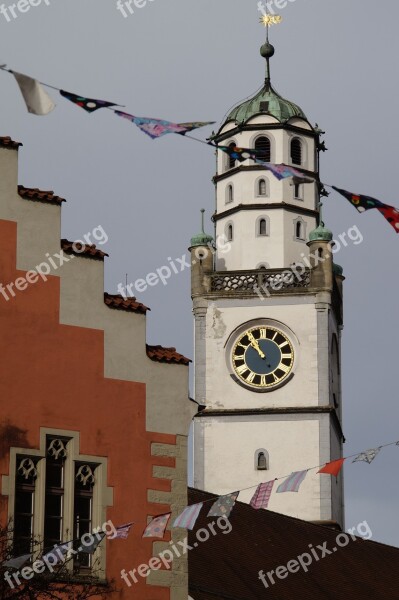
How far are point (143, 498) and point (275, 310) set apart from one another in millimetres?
39050


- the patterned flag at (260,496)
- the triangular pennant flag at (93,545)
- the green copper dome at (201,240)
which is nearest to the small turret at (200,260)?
the green copper dome at (201,240)

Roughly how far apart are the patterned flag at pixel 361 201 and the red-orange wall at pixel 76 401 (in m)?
5.91

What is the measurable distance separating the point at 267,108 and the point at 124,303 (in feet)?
142

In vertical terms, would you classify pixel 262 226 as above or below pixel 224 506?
above

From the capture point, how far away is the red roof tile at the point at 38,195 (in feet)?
102

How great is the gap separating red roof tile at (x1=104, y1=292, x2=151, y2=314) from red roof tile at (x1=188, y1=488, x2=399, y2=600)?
9819mm

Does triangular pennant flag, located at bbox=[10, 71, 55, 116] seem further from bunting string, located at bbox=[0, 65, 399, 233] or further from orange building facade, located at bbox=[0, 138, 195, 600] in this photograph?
orange building facade, located at bbox=[0, 138, 195, 600]

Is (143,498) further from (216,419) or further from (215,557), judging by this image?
(216,419)

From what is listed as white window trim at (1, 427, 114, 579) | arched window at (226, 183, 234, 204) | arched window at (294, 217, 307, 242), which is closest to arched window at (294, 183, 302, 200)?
arched window at (294, 217, 307, 242)

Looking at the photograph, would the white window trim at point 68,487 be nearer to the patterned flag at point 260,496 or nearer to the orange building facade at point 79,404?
the orange building facade at point 79,404

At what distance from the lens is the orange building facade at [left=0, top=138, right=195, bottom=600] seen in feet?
98.5

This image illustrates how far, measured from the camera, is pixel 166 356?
104 feet

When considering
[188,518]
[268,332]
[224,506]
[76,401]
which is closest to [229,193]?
[268,332]

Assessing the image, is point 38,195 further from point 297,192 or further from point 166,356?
point 297,192
